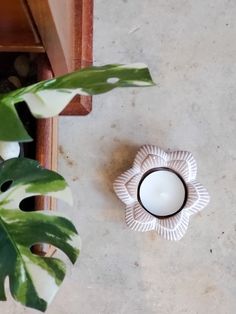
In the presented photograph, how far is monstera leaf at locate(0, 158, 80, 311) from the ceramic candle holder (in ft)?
1.42

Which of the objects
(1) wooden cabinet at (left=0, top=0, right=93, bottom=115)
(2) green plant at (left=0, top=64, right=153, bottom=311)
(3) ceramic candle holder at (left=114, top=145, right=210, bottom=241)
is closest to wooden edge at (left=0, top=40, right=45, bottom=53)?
(1) wooden cabinet at (left=0, top=0, right=93, bottom=115)

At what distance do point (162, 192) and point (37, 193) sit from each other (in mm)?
474

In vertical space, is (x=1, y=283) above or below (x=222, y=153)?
below

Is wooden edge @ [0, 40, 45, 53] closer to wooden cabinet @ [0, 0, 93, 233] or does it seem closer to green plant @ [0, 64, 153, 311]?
wooden cabinet @ [0, 0, 93, 233]

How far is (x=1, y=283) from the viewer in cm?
57

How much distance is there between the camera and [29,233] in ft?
1.87

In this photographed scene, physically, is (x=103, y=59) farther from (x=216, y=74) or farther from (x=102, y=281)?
(x=102, y=281)

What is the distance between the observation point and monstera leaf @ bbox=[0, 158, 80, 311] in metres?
0.55

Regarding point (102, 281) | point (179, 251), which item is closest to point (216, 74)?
point (179, 251)

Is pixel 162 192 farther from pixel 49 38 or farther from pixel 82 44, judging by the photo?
pixel 49 38

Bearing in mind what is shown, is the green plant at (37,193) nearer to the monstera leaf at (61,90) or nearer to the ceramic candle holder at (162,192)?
the monstera leaf at (61,90)

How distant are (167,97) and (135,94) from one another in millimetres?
60

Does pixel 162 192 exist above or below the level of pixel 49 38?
below

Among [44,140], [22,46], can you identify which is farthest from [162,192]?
[22,46]
